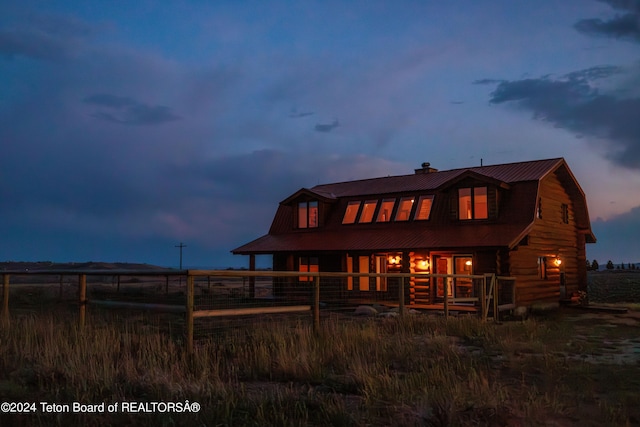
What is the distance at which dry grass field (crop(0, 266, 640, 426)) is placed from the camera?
5891 mm

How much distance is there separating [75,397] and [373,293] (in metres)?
20.8

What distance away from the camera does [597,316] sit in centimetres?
2238

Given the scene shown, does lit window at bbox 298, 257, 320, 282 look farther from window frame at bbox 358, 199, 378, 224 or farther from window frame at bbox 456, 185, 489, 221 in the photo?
window frame at bbox 456, 185, 489, 221

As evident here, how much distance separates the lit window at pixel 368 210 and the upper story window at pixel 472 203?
495 cm

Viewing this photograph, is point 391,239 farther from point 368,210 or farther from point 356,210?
point 356,210

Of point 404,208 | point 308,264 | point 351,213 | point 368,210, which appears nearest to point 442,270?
point 404,208

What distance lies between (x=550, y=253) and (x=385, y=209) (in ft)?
26.6

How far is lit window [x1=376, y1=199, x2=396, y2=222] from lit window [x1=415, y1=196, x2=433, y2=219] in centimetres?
149

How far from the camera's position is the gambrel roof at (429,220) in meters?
23.5

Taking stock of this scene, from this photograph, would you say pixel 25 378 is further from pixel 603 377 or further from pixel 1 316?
pixel 603 377

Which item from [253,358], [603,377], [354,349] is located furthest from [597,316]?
[253,358]

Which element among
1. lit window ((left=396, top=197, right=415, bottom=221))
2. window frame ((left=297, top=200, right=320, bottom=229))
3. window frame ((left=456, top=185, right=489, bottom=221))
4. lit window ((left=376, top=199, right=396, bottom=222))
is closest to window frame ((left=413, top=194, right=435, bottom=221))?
lit window ((left=396, top=197, right=415, bottom=221))

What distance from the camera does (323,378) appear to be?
7922mm

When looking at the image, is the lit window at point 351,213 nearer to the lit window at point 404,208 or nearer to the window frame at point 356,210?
the window frame at point 356,210
